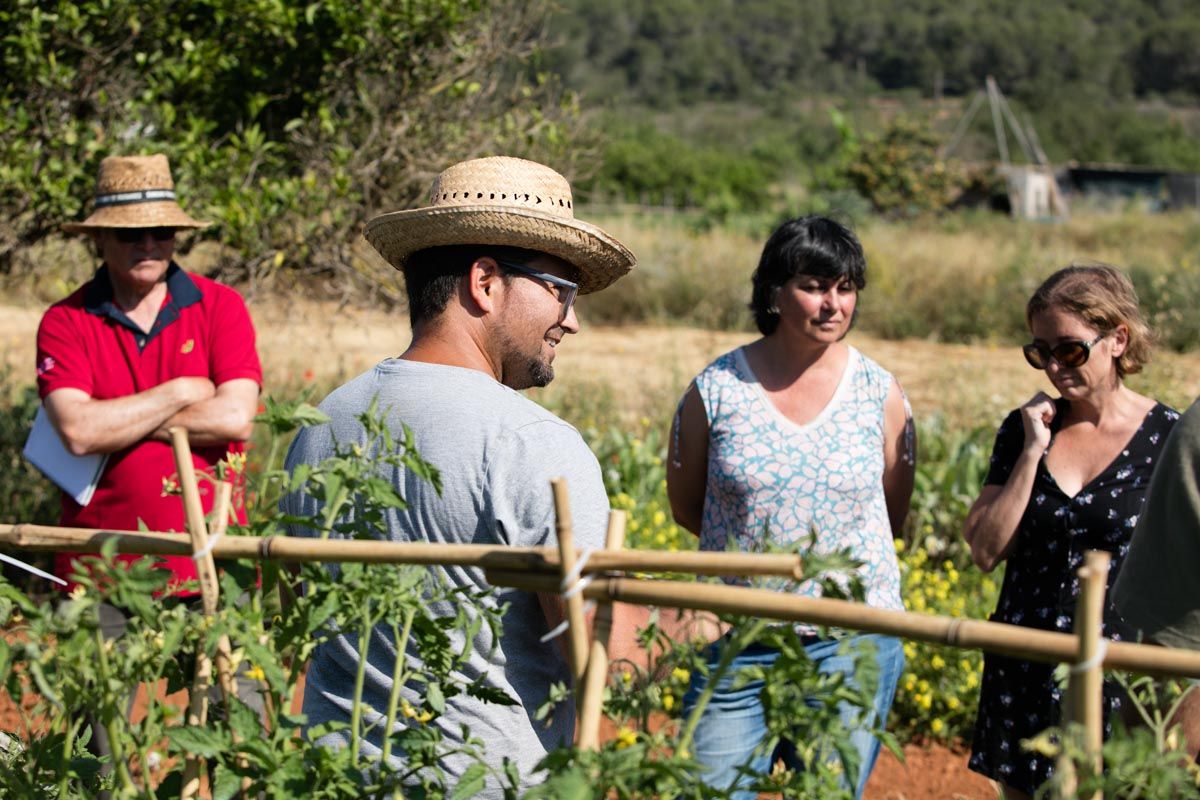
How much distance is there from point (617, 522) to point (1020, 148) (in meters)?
49.2

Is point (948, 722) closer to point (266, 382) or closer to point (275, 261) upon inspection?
point (275, 261)

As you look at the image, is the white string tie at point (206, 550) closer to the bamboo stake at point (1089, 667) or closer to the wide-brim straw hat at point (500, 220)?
the wide-brim straw hat at point (500, 220)

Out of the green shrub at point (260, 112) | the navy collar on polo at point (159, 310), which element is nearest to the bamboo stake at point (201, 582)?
the navy collar on polo at point (159, 310)

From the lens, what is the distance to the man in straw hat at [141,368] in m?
3.46

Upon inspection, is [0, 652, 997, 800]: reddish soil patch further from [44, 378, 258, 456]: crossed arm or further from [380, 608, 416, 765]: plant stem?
[380, 608, 416, 765]: plant stem

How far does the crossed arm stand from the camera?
135 inches

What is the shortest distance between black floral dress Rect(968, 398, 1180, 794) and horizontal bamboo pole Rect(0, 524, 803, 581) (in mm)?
1537

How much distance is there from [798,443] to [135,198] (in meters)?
2.06

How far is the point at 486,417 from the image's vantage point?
1.96m

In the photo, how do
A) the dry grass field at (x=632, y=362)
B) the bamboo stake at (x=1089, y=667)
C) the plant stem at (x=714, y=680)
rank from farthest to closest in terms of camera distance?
the dry grass field at (x=632, y=362)
the plant stem at (x=714, y=680)
the bamboo stake at (x=1089, y=667)

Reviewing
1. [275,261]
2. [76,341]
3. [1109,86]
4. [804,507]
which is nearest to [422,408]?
[804,507]

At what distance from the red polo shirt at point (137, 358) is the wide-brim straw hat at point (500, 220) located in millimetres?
1413

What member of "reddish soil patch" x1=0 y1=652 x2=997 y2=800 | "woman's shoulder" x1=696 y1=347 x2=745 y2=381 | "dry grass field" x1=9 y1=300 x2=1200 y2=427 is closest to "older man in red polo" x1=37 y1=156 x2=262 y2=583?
"reddish soil patch" x1=0 y1=652 x2=997 y2=800

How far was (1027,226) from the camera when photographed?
23156 mm
